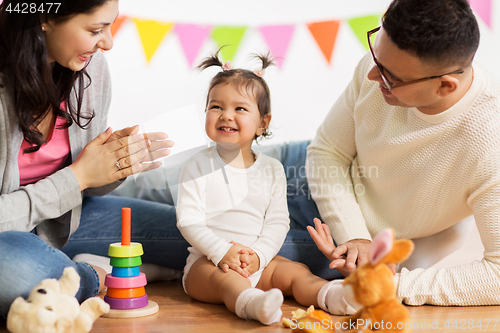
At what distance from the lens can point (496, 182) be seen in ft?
3.15

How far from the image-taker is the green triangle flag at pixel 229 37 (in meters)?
2.53

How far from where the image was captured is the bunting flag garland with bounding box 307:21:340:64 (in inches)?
103

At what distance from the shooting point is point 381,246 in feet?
1.93

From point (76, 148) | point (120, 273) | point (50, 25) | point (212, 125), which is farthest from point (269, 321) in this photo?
point (50, 25)

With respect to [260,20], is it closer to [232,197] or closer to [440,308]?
[232,197]

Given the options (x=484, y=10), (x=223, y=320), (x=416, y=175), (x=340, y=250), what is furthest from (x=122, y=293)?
(x=484, y=10)

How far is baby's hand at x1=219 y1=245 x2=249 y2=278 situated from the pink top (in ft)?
1.47

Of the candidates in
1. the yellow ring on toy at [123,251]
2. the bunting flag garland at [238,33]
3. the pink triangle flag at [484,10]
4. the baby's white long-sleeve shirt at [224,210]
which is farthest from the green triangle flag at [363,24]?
the yellow ring on toy at [123,251]

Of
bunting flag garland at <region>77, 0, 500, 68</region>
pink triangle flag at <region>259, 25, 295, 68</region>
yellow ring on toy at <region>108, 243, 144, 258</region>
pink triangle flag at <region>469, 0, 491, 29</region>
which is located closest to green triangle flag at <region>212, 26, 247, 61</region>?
bunting flag garland at <region>77, 0, 500, 68</region>

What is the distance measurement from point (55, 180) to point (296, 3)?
2.10 metres

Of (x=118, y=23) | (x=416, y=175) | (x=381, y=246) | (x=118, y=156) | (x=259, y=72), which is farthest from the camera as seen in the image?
(x=118, y=23)

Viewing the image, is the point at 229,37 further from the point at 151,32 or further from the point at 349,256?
the point at 349,256

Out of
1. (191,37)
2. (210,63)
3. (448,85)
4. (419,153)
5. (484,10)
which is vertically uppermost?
(484,10)

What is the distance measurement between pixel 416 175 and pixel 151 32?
6.01 feet
